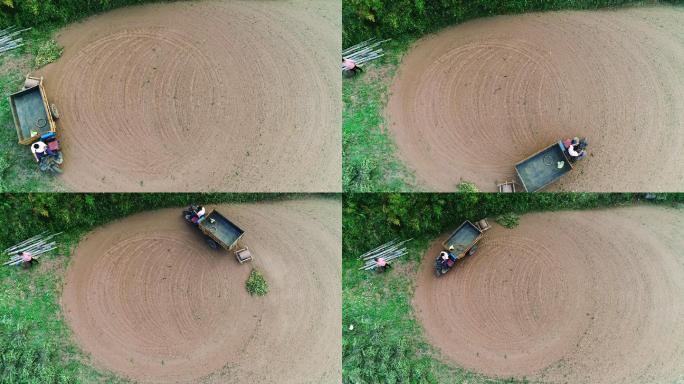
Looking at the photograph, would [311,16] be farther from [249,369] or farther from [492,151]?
[249,369]

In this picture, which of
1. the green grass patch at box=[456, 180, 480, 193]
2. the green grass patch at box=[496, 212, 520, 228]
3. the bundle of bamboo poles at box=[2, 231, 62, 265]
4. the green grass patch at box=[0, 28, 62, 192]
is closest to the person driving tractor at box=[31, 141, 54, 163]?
the green grass patch at box=[0, 28, 62, 192]

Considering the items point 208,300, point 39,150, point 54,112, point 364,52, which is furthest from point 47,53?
point 364,52

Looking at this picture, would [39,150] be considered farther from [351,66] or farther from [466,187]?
[466,187]

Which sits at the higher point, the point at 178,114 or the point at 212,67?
the point at 212,67

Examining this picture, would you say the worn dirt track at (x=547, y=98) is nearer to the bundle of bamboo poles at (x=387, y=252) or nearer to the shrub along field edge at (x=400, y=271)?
the shrub along field edge at (x=400, y=271)

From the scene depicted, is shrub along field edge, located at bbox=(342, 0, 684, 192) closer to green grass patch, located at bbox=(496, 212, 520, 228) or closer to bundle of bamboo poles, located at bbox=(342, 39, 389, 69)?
bundle of bamboo poles, located at bbox=(342, 39, 389, 69)

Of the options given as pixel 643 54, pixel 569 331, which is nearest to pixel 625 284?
pixel 569 331

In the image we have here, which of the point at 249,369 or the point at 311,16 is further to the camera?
the point at 311,16
